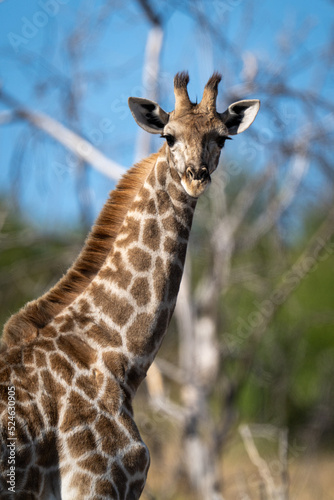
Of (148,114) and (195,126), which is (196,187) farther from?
(148,114)

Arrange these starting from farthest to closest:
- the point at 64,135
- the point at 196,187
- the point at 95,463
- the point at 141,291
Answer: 1. the point at 64,135
2. the point at 141,291
3. the point at 196,187
4. the point at 95,463

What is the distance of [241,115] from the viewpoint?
5734 mm

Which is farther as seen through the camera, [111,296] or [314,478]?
[314,478]

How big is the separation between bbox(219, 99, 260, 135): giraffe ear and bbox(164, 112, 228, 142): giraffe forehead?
41 cm

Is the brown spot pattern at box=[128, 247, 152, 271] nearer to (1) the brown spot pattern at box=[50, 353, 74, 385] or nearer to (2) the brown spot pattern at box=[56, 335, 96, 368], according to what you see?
(2) the brown spot pattern at box=[56, 335, 96, 368]

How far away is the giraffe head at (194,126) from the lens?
192 inches

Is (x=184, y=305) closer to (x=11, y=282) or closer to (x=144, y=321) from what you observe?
(x=11, y=282)

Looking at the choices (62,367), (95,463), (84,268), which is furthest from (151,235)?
(95,463)

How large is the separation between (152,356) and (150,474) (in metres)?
10.6

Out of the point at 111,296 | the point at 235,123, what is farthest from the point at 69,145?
the point at 111,296

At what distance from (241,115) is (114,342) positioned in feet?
7.84

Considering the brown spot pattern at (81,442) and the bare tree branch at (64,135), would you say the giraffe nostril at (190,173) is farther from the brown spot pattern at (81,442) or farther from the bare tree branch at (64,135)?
the bare tree branch at (64,135)

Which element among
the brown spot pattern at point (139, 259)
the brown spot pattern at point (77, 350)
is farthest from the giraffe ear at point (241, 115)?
the brown spot pattern at point (77, 350)

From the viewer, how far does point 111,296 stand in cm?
504
